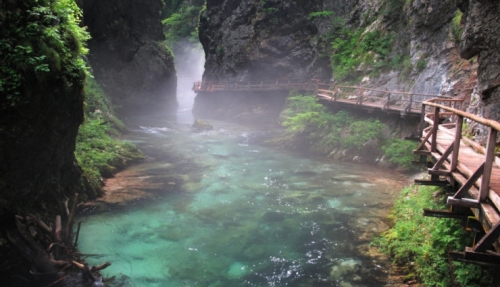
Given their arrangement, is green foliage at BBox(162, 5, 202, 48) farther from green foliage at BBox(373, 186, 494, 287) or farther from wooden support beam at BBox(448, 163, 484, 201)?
wooden support beam at BBox(448, 163, 484, 201)

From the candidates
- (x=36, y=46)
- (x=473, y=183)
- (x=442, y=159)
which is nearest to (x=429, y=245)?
(x=442, y=159)

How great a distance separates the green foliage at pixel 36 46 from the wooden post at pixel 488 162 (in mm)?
7534

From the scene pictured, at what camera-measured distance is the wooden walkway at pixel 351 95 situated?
1772 centimetres

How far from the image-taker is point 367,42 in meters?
23.6

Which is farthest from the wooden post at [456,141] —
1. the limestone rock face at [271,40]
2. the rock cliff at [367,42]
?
the limestone rock face at [271,40]

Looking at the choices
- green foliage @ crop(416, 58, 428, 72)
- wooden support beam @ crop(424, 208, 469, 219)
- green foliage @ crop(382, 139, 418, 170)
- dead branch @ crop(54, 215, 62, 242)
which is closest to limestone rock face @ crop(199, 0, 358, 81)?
green foliage @ crop(416, 58, 428, 72)

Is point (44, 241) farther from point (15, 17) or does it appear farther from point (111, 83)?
point (111, 83)

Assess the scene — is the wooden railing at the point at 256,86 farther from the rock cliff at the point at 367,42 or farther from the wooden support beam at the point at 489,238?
the wooden support beam at the point at 489,238

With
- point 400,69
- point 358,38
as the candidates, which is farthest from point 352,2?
point 400,69

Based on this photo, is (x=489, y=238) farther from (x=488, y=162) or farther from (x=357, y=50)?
(x=357, y=50)

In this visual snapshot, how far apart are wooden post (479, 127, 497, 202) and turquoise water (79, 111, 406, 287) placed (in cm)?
339

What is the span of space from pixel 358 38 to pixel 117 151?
62.8 ft

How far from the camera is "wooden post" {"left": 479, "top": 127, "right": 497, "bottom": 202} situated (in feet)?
14.3

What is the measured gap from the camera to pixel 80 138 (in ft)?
46.7
